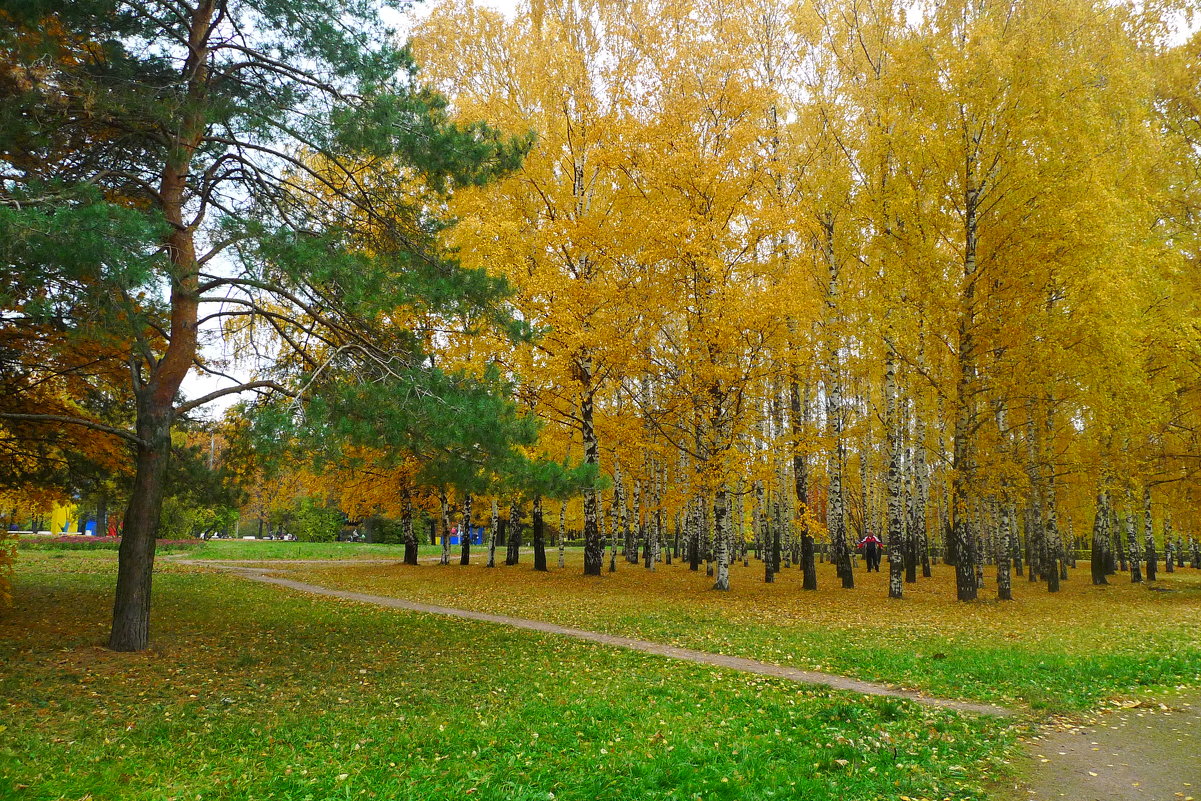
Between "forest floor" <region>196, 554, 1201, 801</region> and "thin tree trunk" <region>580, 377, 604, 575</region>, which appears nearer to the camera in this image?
"forest floor" <region>196, 554, 1201, 801</region>

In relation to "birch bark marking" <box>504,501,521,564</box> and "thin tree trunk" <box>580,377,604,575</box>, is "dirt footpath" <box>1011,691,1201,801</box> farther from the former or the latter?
"birch bark marking" <box>504,501,521,564</box>

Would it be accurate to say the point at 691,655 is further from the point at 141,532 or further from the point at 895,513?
the point at 895,513

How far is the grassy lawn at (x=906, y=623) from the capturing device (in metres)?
8.12

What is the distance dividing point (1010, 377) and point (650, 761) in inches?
520

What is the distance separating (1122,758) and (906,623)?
701 cm

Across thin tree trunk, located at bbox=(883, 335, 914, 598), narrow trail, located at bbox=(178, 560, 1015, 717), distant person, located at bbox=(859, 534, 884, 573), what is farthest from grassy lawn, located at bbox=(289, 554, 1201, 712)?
distant person, located at bbox=(859, 534, 884, 573)

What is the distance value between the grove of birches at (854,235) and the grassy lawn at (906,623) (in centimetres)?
143

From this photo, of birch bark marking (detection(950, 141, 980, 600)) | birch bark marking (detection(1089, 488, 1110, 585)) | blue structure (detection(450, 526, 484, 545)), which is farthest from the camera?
blue structure (detection(450, 526, 484, 545))

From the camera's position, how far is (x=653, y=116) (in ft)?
56.6

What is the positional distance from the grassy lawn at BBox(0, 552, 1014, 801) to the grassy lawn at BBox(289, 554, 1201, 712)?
1.84 metres

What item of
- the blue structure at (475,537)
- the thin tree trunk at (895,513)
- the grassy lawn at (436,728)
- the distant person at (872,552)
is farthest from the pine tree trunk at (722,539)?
the blue structure at (475,537)

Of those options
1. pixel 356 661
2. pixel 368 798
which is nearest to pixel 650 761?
pixel 368 798

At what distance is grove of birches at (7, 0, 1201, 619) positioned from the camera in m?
14.1

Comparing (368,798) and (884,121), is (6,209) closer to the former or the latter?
(368,798)
